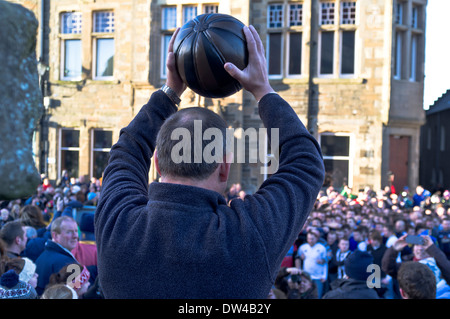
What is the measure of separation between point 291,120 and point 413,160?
16.3 metres

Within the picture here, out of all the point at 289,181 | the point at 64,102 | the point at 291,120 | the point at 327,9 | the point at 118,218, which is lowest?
the point at 118,218

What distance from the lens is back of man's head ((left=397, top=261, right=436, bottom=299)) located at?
11.2 feet

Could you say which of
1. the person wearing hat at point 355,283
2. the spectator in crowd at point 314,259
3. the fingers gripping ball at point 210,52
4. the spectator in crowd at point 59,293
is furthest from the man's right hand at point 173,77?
the spectator in crowd at point 314,259

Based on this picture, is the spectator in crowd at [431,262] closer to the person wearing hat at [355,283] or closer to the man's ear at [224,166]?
the person wearing hat at [355,283]

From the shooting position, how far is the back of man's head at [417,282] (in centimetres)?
343

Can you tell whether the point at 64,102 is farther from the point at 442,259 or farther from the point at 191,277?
the point at 191,277

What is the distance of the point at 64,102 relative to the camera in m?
18.6

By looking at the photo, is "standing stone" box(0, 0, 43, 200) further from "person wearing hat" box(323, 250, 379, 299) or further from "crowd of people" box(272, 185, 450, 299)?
"person wearing hat" box(323, 250, 379, 299)

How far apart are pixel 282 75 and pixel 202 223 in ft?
50.9

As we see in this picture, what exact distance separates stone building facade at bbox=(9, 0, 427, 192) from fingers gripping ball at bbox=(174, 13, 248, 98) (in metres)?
13.5

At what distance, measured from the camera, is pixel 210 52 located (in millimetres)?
2369

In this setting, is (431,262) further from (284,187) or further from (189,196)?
(189,196)

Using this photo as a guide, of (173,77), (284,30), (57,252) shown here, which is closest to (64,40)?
(284,30)

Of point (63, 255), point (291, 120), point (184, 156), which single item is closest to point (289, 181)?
point (291, 120)
